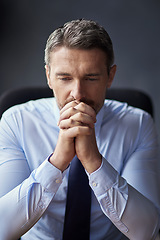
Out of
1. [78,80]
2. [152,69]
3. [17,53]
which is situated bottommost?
[152,69]

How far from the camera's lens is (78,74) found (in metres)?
1.20

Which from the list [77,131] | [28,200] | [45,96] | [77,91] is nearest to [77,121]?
[77,131]

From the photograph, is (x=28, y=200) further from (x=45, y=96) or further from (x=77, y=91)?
(x=45, y=96)

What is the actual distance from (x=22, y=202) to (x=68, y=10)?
8.77 feet

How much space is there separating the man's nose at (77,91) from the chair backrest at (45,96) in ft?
1.43

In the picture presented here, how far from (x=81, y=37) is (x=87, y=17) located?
90.9 inches

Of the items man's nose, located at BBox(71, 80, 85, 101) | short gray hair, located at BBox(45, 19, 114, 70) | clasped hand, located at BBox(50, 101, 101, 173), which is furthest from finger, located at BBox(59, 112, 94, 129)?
short gray hair, located at BBox(45, 19, 114, 70)

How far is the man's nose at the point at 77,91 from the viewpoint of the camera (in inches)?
47.1

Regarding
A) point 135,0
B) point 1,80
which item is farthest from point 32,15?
point 135,0

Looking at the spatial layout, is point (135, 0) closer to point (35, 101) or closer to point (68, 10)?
point (68, 10)

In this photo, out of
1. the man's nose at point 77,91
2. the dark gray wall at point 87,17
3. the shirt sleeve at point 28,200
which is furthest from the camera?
the dark gray wall at point 87,17

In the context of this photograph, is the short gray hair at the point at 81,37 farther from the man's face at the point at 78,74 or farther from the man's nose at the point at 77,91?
the man's nose at the point at 77,91

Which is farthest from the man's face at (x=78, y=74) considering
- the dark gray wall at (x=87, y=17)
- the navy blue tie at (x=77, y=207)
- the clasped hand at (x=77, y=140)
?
the dark gray wall at (x=87, y=17)

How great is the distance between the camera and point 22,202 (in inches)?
42.7
